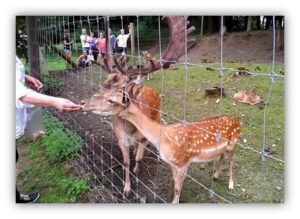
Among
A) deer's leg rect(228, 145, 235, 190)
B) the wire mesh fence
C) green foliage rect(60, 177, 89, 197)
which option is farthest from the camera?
green foliage rect(60, 177, 89, 197)

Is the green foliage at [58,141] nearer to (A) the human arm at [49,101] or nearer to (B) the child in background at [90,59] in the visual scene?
(B) the child in background at [90,59]

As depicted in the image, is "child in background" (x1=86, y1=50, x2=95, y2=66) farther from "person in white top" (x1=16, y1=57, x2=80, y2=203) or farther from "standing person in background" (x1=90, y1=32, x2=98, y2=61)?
"person in white top" (x1=16, y1=57, x2=80, y2=203)

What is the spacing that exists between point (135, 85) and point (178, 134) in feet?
1.06

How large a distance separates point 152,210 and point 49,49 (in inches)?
48.0

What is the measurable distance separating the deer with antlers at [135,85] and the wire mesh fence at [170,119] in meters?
0.03

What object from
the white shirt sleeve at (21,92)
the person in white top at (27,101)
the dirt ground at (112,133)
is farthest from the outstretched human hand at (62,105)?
the dirt ground at (112,133)

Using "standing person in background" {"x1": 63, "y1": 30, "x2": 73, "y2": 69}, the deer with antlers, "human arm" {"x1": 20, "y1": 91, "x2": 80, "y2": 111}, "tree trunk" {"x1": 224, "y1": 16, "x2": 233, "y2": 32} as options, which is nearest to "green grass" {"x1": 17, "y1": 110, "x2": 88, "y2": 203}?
the deer with antlers

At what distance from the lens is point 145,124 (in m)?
2.13

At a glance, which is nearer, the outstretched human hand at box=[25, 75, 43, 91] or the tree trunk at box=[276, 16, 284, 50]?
the tree trunk at box=[276, 16, 284, 50]

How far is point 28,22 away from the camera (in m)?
2.38

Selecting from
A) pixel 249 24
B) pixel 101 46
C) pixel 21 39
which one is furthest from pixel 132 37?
pixel 21 39

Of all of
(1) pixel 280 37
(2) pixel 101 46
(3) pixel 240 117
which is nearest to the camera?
(1) pixel 280 37

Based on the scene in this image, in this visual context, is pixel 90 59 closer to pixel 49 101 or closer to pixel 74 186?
pixel 74 186

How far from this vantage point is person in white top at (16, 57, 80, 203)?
1.74 meters
